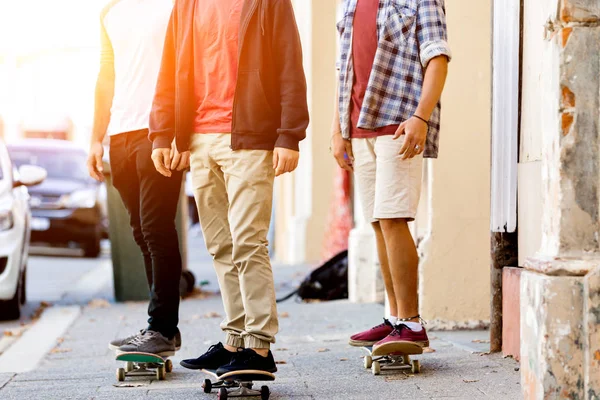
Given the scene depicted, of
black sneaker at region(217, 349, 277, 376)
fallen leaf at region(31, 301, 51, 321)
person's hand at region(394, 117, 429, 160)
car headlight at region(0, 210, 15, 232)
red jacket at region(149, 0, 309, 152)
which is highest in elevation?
red jacket at region(149, 0, 309, 152)

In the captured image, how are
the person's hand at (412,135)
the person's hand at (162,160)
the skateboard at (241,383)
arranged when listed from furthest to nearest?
the person's hand at (412,135)
the person's hand at (162,160)
the skateboard at (241,383)

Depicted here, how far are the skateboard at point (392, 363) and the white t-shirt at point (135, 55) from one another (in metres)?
1.53

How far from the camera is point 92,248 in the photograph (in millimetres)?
17797

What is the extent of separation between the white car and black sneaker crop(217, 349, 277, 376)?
4.88m

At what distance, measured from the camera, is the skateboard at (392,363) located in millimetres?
4598

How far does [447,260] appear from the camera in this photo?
6.39 metres

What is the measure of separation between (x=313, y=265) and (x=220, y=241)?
32.7ft

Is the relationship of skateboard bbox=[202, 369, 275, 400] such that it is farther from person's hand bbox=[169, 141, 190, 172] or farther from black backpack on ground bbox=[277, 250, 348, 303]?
black backpack on ground bbox=[277, 250, 348, 303]

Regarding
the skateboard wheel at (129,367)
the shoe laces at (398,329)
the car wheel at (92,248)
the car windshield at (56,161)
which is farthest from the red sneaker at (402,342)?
the car windshield at (56,161)

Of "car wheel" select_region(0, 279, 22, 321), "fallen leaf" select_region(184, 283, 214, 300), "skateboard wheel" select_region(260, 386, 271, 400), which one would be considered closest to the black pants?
"skateboard wheel" select_region(260, 386, 271, 400)

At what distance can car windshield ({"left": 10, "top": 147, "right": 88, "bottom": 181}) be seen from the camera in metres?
18.3

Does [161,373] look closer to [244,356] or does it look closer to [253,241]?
[244,356]

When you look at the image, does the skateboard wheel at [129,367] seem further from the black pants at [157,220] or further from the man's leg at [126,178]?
the black pants at [157,220]

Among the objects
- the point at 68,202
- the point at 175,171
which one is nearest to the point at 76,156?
the point at 68,202
